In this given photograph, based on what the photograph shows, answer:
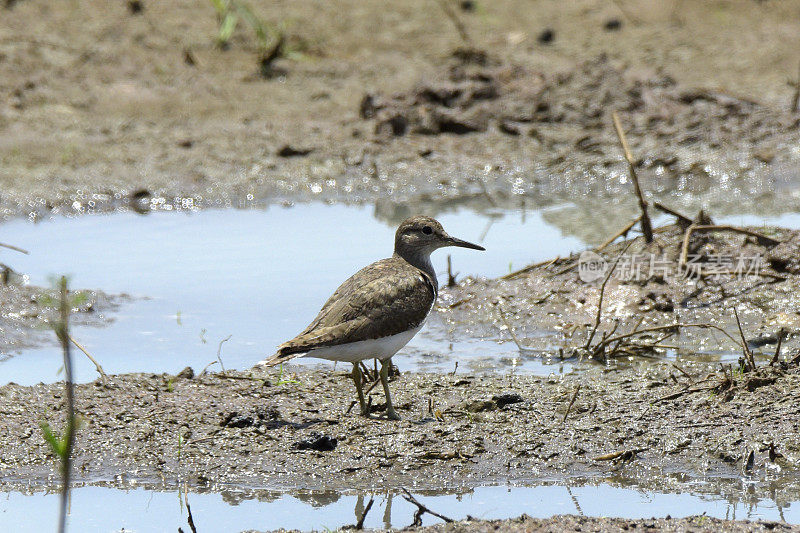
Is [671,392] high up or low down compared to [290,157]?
down

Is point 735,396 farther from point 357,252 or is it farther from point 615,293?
point 357,252

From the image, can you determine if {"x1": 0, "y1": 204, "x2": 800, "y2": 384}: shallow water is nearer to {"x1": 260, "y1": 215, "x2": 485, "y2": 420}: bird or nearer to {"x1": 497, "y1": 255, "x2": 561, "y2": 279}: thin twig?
{"x1": 497, "y1": 255, "x2": 561, "y2": 279}: thin twig

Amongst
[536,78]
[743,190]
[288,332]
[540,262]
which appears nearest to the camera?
[288,332]

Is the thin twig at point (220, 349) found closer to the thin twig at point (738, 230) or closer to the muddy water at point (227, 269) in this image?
the muddy water at point (227, 269)

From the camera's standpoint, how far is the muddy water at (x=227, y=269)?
25.1 feet

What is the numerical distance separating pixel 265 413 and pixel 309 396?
0.50 meters

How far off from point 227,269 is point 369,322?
3.36m

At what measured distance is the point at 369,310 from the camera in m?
6.27

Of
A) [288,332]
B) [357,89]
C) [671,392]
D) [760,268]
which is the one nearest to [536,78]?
[357,89]

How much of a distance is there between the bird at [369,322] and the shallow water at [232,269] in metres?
0.89

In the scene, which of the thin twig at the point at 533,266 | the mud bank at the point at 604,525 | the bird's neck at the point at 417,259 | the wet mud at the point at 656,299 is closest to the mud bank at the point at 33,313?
the bird's neck at the point at 417,259

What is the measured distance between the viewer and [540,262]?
8922 millimetres

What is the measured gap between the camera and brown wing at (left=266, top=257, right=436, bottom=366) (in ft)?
19.7

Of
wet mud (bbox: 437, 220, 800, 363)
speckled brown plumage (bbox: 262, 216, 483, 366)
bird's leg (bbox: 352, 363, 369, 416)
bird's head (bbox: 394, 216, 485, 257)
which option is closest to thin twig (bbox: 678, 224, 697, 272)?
wet mud (bbox: 437, 220, 800, 363)
